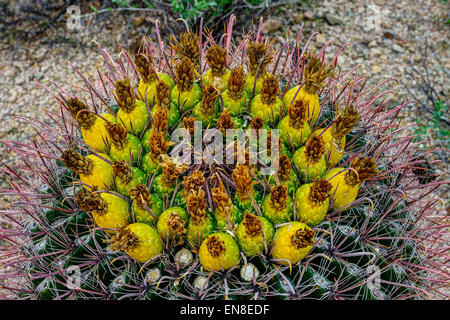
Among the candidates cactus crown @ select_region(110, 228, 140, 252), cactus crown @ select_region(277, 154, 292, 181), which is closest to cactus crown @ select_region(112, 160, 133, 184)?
cactus crown @ select_region(110, 228, 140, 252)

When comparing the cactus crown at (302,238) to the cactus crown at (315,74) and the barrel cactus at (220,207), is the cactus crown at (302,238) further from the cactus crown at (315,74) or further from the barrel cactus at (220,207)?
the cactus crown at (315,74)

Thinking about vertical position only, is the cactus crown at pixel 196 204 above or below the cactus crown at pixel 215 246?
above

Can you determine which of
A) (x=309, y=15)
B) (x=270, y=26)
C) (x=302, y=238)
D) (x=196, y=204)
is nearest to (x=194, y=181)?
(x=196, y=204)

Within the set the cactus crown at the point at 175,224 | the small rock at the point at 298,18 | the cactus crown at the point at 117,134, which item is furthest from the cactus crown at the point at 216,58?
the small rock at the point at 298,18

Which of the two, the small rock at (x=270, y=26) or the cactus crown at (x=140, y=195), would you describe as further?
the small rock at (x=270, y=26)

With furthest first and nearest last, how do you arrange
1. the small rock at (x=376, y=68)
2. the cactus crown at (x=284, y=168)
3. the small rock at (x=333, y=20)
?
the small rock at (x=333, y=20) < the small rock at (x=376, y=68) < the cactus crown at (x=284, y=168)

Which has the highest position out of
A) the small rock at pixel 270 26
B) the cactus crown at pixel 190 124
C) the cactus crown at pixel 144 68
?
the cactus crown at pixel 144 68
